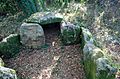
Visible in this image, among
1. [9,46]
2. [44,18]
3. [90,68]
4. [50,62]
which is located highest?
[44,18]

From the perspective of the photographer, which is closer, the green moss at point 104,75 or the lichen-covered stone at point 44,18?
the green moss at point 104,75

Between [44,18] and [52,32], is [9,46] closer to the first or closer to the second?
[44,18]

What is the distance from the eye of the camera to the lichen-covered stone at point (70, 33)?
19.2 ft

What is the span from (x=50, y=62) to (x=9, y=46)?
1.04 metres

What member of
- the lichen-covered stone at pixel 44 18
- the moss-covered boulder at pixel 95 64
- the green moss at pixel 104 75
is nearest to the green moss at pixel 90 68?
the moss-covered boulder at pixel 95 64

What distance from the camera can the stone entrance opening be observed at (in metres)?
6.23

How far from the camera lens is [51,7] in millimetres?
7895

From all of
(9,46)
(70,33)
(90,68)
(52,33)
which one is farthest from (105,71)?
(52,33)

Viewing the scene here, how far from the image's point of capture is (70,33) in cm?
584

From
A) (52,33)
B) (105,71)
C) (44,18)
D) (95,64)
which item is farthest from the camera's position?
(52,33)

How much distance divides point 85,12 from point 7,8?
2.45 m

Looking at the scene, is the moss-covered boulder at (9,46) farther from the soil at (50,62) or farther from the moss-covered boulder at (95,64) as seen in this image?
the moss-covered boulder at (95,64)

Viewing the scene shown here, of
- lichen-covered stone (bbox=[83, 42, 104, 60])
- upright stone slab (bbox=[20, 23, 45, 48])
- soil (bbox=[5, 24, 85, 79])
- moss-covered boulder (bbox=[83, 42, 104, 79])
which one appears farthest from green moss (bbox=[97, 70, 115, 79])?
upright stone slab (bbox=[20, 23, 45, 48])

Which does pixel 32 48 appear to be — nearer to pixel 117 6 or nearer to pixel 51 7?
Result: pixel 51 7
